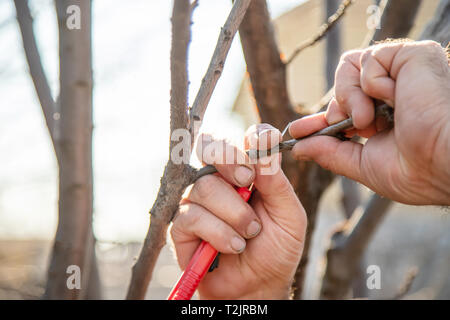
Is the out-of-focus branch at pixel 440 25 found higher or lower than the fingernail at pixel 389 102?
higher

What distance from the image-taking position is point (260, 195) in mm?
1197

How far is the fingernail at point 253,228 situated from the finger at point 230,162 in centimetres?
13

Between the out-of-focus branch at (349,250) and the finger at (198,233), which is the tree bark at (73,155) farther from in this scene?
the out-of-focus branch at (349,250)

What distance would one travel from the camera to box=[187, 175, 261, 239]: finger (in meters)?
1.08

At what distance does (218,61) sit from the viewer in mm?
891

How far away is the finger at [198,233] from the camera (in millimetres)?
1085

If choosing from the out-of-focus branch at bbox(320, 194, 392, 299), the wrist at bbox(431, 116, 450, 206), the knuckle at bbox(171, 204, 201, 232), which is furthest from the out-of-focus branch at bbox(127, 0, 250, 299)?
the out-of-focus branch at bbox(320, 194, 392, 299)

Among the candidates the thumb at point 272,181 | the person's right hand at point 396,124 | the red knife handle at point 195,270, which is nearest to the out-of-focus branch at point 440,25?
the person's right hand at point 396,124

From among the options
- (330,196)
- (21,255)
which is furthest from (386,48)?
(330,196)

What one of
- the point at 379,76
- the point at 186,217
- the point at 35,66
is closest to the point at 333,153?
the point at 379,76

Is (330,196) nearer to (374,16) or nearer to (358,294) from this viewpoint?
(358,294)

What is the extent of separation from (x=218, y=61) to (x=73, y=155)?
574 mm

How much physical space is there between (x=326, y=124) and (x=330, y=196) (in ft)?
18.3

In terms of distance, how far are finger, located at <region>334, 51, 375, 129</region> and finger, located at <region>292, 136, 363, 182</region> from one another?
0.22 feet
